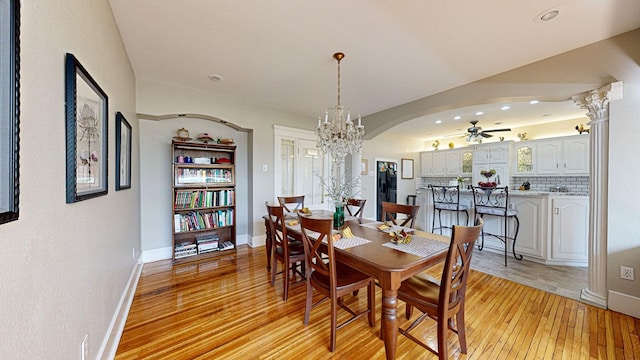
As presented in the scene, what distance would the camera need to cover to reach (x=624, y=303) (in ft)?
6.96

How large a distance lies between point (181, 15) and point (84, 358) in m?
2.38

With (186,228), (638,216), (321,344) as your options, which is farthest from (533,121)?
(186,228)

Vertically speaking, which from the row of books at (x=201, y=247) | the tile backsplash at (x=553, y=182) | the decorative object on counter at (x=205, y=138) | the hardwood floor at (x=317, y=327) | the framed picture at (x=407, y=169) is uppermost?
the decorative object on counter at (x=205, y=138)

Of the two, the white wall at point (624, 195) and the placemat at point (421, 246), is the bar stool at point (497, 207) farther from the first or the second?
the placemat at point (421, 246)

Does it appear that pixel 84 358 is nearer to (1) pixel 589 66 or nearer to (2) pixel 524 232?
(1) pixel 589 66

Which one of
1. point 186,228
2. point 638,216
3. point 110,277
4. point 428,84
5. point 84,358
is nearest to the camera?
point 84,358

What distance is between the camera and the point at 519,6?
1757 millimetres

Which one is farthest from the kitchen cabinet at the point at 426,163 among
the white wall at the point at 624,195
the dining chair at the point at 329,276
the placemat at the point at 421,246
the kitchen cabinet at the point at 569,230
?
the dining chair at the point at 329,276

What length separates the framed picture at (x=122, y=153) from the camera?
1.96 m

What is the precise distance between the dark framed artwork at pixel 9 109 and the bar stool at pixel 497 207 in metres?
4.42

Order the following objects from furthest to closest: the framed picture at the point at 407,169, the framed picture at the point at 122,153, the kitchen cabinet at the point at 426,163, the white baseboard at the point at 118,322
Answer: the kitchen cabinet at the point at 426,163 < the framed picture at the point at 407,169 < the framed picture at the point at 122,153 < the white baseboard at the point at 118,322

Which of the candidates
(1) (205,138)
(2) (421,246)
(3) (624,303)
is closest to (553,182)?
(3) (624,303)

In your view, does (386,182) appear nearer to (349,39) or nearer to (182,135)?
(349,39)

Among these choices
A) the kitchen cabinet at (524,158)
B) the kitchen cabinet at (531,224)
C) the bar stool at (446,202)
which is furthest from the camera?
the kitchen cabinet at (524,158)
